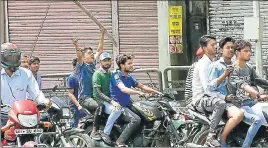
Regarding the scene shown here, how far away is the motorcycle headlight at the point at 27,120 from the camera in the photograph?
769 cm

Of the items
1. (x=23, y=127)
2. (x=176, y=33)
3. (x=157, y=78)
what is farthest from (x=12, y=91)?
(x=176, y=33)

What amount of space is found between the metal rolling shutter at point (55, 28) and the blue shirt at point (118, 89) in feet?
21.4

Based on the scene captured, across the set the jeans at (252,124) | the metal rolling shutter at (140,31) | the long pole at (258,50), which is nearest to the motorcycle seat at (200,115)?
the jeans at (252,124)

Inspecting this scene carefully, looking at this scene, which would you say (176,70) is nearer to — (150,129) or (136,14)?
(136,14)

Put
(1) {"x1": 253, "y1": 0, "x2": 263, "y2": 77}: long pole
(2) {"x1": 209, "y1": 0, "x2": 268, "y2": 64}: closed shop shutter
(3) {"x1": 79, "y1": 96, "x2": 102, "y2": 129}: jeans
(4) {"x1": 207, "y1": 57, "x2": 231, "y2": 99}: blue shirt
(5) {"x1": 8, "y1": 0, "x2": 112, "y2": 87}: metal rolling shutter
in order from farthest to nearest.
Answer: (5) {"x1": 8, "y1": 0, "x2": 112, "y2": 87}: metal rolling shutter, (2) {"x1": 209, "y1": 0, "x2": 268, "y2": 64}: closed shop shutter, (1) {"x1": 253, "y1": 0, "x2": 263, "y2": 77}: long pole, (3) {"x1": 79, "y1": 96, "x2": 102, "y2": 129}: jeans, (4) {"x1": 207, "y1": 57, "x2": 231, "y2": 99}: blue shirt

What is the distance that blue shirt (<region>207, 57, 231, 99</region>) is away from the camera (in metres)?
8.52

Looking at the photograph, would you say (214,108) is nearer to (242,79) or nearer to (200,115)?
(200,115)

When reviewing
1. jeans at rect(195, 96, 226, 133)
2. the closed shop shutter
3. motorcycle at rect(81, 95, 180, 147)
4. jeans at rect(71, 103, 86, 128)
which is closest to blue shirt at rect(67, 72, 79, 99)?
jeans at rect(71, 103, 86, 128)

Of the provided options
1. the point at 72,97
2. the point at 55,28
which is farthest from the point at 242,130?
the point at 55,28

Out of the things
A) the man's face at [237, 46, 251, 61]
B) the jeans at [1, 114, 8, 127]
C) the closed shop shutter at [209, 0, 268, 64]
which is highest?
the closed shop shutter at [209, 0, 268, 64]

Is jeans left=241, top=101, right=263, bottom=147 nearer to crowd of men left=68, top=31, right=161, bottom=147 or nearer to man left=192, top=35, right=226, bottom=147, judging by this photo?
man left=192, top=35, right=226, bottom=147

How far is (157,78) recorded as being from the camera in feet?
44.7

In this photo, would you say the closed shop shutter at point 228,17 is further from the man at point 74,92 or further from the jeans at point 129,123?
the jeans at point 129,123

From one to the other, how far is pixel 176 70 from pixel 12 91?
6373 millimetres
